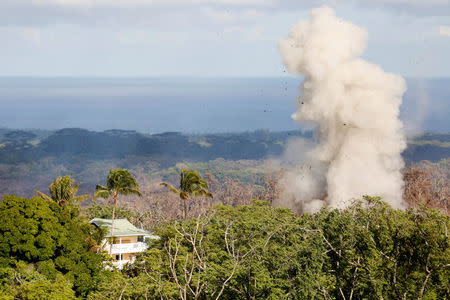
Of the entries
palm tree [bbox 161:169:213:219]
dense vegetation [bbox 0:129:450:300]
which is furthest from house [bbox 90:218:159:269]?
dense vegetation [bbox 0:129:450:300]

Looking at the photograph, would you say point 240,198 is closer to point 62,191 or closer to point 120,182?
point 120,182

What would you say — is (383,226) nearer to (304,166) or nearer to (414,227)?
(414,227)

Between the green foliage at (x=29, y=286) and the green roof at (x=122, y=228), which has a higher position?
the green foliage at (x=29, y=286)

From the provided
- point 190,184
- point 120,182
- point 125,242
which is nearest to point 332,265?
point 190,184

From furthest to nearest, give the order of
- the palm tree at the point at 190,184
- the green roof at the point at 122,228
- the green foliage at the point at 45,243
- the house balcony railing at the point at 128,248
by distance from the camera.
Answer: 1. the green roof at the point at 122,228
2. the house balcony railing at the point at 128,248
3. the palm tree at the point at 190,184
4. the green foliage at the point at 45,243

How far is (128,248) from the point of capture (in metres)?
41.1

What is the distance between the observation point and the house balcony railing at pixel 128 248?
133 feet

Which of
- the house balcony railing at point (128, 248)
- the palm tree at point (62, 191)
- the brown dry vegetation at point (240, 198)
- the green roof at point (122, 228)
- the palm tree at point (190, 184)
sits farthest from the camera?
the brown dry vegetation at point (240, 198)

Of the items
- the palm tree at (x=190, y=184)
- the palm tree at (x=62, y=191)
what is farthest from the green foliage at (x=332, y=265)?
the palm tree at (x=190, y=184)

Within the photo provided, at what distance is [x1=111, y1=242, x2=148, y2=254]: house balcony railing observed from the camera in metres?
40.5

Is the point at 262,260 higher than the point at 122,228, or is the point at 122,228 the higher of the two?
the point at 262,260

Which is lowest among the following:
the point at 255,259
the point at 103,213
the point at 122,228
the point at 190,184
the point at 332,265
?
the point at 103,213

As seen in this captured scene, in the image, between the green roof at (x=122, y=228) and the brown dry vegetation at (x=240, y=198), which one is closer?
the green roof at (x=122, y=228)

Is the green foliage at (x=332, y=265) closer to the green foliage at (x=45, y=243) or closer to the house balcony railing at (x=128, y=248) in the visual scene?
the green foliage at (x=45, y=243)
